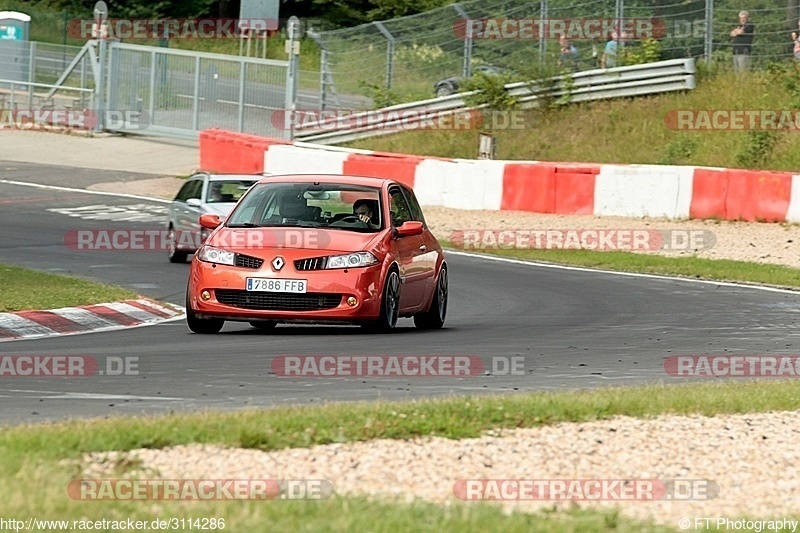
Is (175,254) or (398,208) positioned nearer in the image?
(398,208)

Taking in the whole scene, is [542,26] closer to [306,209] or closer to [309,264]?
[306,209]

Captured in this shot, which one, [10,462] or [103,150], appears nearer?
[10,462]

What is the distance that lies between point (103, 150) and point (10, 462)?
32.3 m

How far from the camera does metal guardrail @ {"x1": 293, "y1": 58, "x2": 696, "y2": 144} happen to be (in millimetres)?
31781

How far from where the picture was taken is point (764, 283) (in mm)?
19547

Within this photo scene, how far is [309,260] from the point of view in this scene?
1278cm

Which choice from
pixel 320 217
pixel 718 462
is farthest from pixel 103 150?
pixel 718 462

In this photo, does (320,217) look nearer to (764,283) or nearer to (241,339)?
(241,339)

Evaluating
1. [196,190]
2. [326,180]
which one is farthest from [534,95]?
[326,180]

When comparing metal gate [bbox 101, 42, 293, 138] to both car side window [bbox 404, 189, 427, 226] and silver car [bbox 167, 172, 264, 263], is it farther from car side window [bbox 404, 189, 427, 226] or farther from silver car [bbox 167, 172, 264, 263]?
car side window [bbox 404, 189, 427, 226]

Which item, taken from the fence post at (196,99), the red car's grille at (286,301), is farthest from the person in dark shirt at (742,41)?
the red car's grille at (286,301)

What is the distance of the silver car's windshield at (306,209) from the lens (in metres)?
13.4

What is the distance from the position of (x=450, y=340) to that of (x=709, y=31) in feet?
63.0

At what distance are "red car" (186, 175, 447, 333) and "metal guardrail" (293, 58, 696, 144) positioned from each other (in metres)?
18.8
